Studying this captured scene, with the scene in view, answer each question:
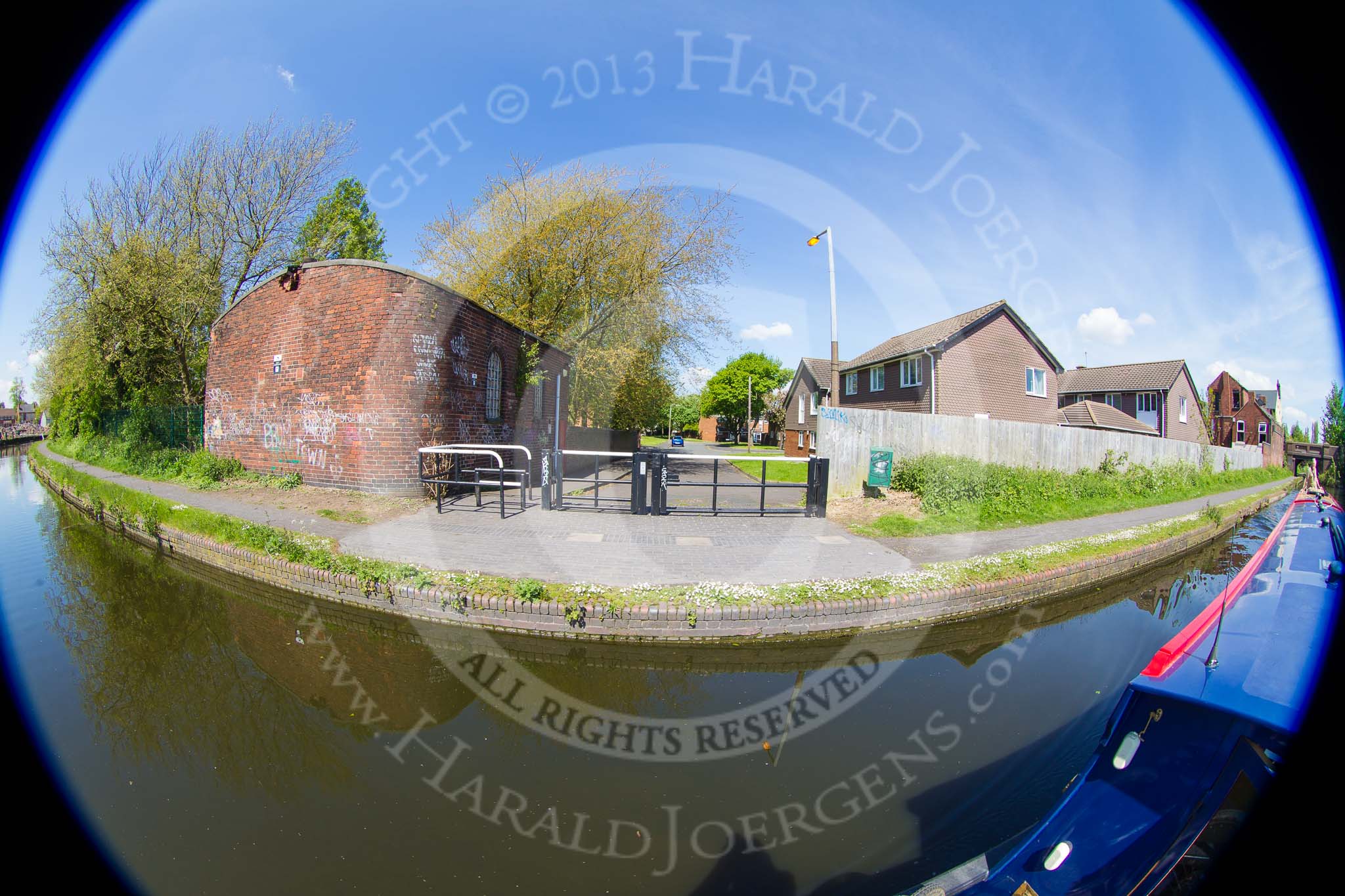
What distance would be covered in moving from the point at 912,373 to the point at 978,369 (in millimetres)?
2041

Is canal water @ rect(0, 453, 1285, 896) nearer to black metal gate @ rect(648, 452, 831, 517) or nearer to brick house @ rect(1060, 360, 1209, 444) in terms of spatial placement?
black metal gate @ rect(648, 452, 831, 517)

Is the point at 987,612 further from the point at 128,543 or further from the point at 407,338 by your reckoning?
the point at 128,543

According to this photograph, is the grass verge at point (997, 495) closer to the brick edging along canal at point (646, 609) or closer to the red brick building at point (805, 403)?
the brick edging along canal at point (646, 609)

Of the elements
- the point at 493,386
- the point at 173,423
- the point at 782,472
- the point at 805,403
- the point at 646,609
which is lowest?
the point at 646,609

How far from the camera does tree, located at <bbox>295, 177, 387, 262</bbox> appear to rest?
54.6ft

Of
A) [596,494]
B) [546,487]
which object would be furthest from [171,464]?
[596,494]

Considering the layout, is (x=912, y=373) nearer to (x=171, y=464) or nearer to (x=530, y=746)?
(x=530, y=746)

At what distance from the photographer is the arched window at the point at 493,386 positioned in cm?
1148

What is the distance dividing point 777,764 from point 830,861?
681mm

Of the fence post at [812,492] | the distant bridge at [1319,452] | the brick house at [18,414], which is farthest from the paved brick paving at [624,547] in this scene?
the brick house at [18,414]

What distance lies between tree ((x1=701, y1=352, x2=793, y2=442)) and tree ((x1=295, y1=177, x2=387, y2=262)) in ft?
118

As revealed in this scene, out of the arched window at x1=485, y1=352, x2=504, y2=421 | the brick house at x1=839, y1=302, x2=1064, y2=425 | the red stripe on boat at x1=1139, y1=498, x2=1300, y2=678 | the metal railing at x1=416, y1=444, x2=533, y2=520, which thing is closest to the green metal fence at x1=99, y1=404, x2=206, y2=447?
the arched window at x1=485, y1=352, x2=504, y2=421

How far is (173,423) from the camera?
14.2 metres

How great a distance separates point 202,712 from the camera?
3.35 m
